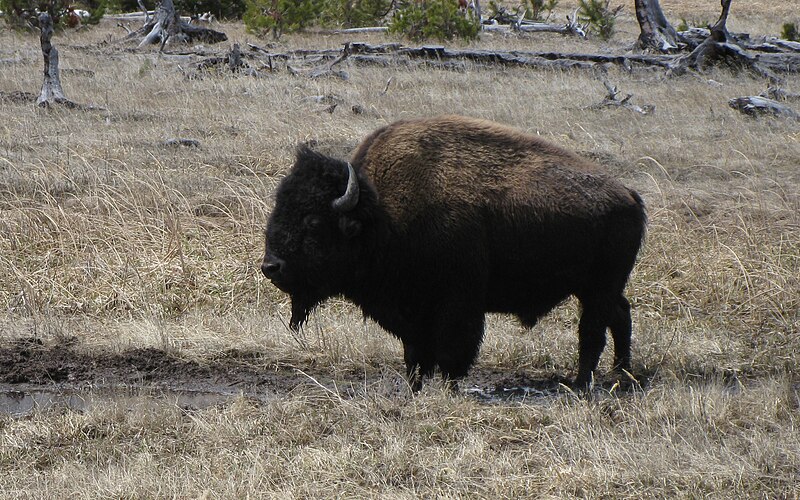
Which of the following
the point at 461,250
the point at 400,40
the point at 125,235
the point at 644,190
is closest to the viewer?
the point at 461,250

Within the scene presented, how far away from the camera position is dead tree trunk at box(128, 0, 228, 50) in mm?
25470

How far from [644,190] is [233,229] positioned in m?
4.87

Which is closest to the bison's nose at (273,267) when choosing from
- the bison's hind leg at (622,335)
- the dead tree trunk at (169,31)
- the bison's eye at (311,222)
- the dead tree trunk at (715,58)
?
the bison's eye at (311,222)

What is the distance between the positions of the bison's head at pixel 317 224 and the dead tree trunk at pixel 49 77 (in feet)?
35.8

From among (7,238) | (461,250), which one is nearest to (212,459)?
(461,250)

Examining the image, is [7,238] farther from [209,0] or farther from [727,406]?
[209,0]

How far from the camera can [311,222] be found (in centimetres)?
595

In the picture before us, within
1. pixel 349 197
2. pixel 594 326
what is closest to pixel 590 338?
pixel 594 326

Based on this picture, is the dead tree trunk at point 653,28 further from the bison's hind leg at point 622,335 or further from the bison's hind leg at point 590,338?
the bison's hind leg at point 590,338

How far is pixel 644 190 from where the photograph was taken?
11.5 metres

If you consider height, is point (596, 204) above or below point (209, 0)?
above

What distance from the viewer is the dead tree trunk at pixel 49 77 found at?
15.4 metres

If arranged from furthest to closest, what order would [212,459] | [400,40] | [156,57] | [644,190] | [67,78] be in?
[400,40] → [156,57] → [67,78] → [644,190] → [212,459]

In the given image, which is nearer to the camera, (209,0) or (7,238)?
(7,238)
